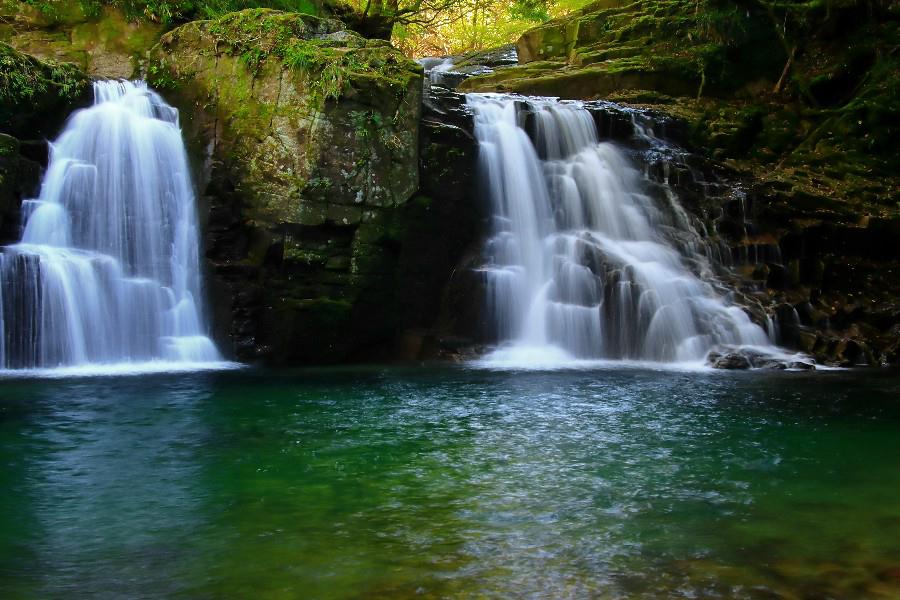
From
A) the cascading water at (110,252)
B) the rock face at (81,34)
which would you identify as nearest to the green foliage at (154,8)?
the rock face at (81,34)

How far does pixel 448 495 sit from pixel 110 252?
8.92 metres

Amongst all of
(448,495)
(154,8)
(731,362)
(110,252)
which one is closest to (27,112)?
(110,252)

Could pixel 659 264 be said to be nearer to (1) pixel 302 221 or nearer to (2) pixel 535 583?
(1) pixel 302 221

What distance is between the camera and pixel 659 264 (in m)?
13.6

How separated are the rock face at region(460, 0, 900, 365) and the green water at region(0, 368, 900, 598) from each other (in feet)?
17.1

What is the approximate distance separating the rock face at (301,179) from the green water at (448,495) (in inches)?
144

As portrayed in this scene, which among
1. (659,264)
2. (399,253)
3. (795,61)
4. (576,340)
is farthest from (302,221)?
(795,61)

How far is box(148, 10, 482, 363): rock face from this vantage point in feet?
39.6

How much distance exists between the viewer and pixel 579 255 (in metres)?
13.5

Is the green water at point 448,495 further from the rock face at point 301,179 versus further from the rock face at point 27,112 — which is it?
the rock face at point 27,112

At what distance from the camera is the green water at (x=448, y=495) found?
3.51 metres

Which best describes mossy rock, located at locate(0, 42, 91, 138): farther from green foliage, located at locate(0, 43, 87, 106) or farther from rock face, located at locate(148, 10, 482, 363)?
rock face, located at locate(148, 10, 482, 363)

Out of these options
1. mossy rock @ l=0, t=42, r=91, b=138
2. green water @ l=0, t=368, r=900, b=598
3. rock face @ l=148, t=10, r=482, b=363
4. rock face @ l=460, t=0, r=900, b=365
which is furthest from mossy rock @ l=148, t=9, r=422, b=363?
rock face @ l=460, t=0, r=900, b=365

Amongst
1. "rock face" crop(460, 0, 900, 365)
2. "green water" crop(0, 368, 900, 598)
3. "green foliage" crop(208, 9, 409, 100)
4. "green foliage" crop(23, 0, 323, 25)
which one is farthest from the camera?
→ "green foliage" crop(23, 0, 323, 25)
